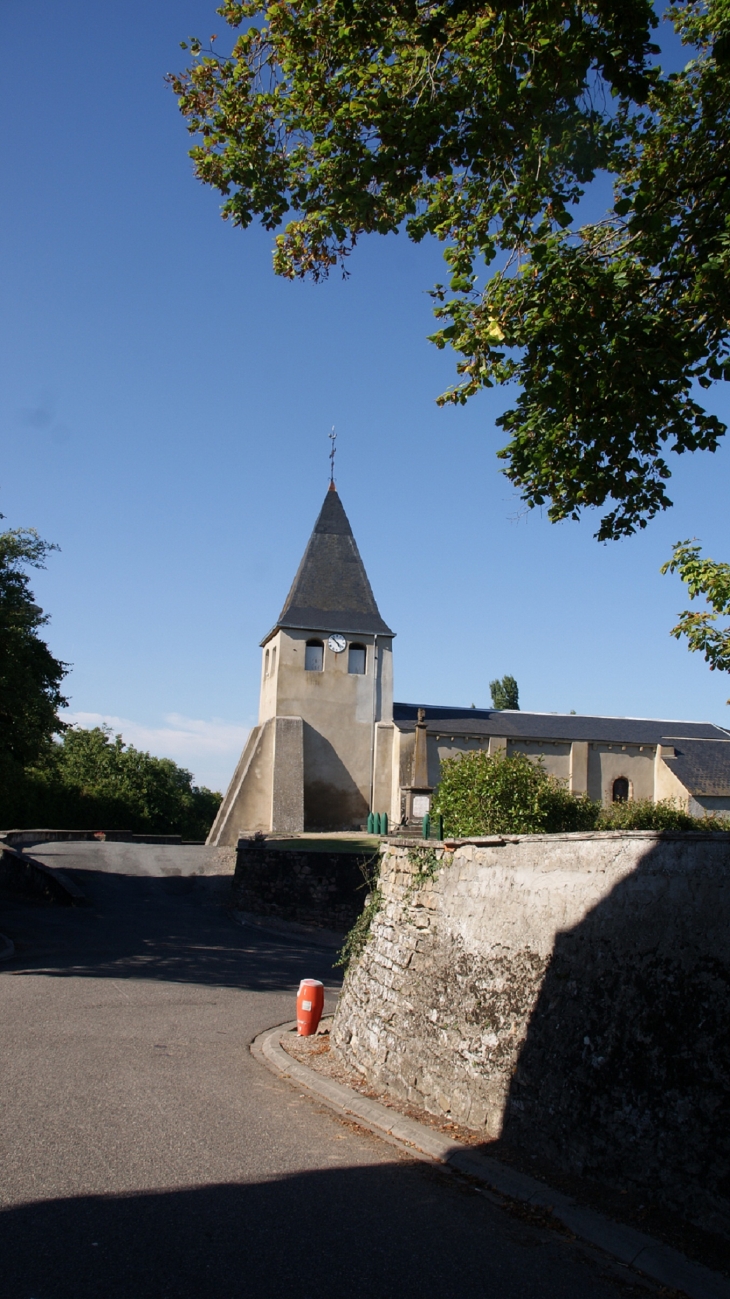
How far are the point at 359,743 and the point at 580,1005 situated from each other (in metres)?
31.2

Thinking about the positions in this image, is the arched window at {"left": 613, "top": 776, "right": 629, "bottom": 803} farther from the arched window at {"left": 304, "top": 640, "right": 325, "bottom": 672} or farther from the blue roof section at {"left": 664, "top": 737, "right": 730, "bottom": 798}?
the arched window at {"left": 304, "top": 640, "right": 325, "bottom": 672}

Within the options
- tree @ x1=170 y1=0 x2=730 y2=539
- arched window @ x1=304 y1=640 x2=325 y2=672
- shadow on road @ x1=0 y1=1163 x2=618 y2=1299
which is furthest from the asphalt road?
arched window @ x1=304 y1=640 x2=325 y2=672

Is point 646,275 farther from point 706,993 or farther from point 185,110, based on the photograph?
point 706,993

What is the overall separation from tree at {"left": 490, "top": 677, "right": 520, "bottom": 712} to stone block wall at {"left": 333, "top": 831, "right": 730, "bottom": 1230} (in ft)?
166

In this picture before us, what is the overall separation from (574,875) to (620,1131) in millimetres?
1572

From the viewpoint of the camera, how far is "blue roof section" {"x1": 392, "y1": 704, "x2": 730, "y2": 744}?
1435 inches

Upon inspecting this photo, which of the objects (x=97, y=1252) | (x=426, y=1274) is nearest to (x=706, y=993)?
(x=426, y=1274)

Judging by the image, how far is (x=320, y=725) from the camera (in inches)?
1444

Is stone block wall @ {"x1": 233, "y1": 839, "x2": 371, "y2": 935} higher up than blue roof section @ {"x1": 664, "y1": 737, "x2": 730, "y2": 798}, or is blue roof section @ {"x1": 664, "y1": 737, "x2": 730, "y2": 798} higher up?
blue roof section @ {"x1": 664, "y1": 737, "x2": 730, "y2": 798}

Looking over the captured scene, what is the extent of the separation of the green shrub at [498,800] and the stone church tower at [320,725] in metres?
16.1

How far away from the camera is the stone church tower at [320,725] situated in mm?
Result: 35188

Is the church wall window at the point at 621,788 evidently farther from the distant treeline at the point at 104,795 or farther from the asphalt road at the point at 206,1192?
the asphalt road at the point at 206,1192

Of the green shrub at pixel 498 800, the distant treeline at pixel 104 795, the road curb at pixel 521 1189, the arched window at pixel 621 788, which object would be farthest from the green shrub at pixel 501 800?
the distant treeline at pixel 104 795

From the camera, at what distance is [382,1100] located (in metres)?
7.43
